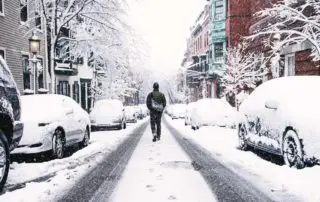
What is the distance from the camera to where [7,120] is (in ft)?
24.2

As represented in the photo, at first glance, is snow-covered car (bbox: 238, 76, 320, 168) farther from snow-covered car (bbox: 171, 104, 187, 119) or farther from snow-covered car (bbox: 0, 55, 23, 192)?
snow-covered car (bbox: 171, 104, 187, 119)

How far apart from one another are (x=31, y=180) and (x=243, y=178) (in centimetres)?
357

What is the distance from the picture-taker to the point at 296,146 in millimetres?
8039

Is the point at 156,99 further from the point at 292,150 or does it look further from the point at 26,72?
the point at 26,72

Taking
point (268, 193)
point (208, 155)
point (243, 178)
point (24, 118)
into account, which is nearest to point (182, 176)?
point (243, 178)

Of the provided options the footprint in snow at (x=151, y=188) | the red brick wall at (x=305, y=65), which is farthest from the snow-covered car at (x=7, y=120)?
the red brick wall at (x=305, y=65)

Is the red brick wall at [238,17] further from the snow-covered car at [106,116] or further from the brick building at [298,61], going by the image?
the snow-covered car at [106,116]

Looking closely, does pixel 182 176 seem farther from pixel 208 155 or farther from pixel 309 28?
pixel 309 28

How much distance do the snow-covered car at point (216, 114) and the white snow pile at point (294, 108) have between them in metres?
7.76

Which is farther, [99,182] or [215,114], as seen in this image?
[215,114]

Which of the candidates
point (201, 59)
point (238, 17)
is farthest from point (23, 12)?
point (201, 59)

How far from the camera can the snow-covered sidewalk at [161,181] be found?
6.27m

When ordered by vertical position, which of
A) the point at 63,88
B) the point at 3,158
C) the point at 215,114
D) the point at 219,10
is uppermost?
the point at 219,10

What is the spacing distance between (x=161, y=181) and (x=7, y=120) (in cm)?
264
